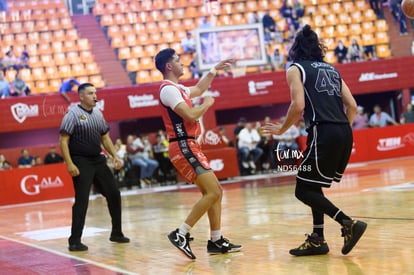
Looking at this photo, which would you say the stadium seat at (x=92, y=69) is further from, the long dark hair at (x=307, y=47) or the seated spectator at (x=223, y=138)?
the long dark hair at (x=307, y=47)

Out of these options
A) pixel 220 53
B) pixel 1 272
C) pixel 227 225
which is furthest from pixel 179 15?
pixel 1 272

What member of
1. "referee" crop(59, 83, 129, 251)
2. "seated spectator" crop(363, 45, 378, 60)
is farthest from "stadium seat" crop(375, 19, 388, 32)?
"referee" crop(59, 83, 129, 251)

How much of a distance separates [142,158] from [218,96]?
3720 mm

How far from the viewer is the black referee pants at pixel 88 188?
8.69 meters

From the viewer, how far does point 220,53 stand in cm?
2334

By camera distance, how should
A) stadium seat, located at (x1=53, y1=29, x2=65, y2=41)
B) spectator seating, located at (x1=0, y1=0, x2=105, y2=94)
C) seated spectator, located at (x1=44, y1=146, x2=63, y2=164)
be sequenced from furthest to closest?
stadium seat, located at (x1=53, y1=29, x2=65, y2=41), spectator seating, located at (x1=0, y1=0, x2=105, y2=94), seated spectator, located at (x1=44, y1=146, x2=63, y2=164)

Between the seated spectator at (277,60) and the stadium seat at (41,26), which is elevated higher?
the stadium seat at (41,26)

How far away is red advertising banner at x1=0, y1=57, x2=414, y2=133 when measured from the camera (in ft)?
72.3

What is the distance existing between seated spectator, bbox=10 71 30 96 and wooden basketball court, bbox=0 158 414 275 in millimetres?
8121

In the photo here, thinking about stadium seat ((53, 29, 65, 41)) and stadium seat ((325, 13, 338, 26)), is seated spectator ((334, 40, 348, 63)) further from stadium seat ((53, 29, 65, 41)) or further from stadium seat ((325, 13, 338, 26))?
stadium seat ((53, 29, 65, 41))

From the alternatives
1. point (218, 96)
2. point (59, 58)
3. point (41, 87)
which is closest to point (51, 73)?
point (41, 87)

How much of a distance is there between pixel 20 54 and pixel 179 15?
6142 millimetres

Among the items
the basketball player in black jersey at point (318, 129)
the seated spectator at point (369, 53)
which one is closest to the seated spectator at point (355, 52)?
the seated spectator at point (369, 53)

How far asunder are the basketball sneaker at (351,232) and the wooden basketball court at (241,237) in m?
0.10
